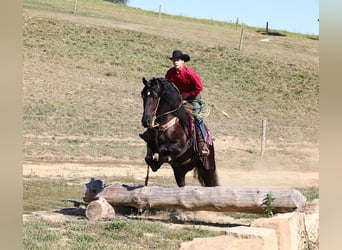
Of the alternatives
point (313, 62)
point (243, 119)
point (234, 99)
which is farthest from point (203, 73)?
point (313, 62)

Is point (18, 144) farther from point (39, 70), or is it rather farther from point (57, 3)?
point (57, 3)

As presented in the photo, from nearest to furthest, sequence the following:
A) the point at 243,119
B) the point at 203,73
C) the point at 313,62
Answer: the point at 243,119 → the point at 203,73 → the point at 313,62

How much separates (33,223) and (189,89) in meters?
3.08

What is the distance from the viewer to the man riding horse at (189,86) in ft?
28.4

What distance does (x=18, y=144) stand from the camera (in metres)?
0.93

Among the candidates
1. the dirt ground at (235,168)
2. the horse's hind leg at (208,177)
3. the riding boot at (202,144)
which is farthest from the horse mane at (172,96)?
the dirt ground at (235,168)

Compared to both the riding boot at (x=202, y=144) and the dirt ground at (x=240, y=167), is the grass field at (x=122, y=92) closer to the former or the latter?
the dirt ground at (x=240, y=167)

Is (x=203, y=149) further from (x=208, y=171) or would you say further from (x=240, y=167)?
(x=240, y=167)

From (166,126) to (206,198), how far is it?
1.24 meters

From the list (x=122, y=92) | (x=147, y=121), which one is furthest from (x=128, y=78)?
(x=147, y=121)

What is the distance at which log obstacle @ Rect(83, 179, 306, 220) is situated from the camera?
7.64 m

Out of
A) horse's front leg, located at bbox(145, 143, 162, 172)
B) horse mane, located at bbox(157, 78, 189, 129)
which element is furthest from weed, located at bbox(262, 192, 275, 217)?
horse mane, located at bbox(157, 78, 189, 129)

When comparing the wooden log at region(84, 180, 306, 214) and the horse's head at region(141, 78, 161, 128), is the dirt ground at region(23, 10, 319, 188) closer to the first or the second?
the wooden log at region(84, 180, 306, 214)

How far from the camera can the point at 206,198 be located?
7922 millimetres
